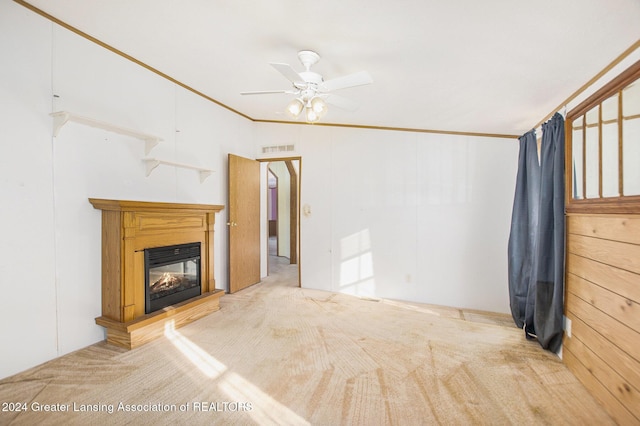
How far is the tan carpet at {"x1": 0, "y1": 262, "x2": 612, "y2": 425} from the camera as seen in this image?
5.71 feet

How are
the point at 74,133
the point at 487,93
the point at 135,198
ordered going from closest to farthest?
the point at 74,133
the point at 487,93
the point at 135,198

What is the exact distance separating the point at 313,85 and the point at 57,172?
7.27ft

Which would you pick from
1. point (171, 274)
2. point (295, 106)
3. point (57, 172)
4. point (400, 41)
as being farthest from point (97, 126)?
point (400, 41)

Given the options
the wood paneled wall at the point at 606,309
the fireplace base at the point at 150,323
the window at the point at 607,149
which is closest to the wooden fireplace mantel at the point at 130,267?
the fireplace base at the point at 150,323

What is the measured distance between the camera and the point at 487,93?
2764mm

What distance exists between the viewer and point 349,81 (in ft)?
7.38

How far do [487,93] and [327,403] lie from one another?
9.66 feet

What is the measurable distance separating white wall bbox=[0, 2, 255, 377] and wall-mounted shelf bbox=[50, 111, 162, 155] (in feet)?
0.17

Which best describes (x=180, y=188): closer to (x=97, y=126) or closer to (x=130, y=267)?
(x=97, y=126)

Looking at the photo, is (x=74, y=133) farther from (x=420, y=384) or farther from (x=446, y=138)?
(x=446, y=138)

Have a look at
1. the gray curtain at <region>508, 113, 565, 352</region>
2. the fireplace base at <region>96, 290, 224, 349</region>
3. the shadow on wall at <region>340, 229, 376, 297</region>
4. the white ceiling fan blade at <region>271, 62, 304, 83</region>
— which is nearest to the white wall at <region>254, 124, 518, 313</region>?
the shadow on wall at <region>340, 229, 376, 297</region>

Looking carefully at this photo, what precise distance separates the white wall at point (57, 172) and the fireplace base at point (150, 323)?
227 millimetres

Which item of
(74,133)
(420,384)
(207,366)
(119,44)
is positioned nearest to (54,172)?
(74,133)

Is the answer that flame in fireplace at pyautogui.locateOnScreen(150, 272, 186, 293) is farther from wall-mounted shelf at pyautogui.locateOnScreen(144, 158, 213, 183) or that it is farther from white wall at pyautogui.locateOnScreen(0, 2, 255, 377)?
wall-mounted shelf at pyautogui.locateOnScreen(144, 158, 213, 183)
